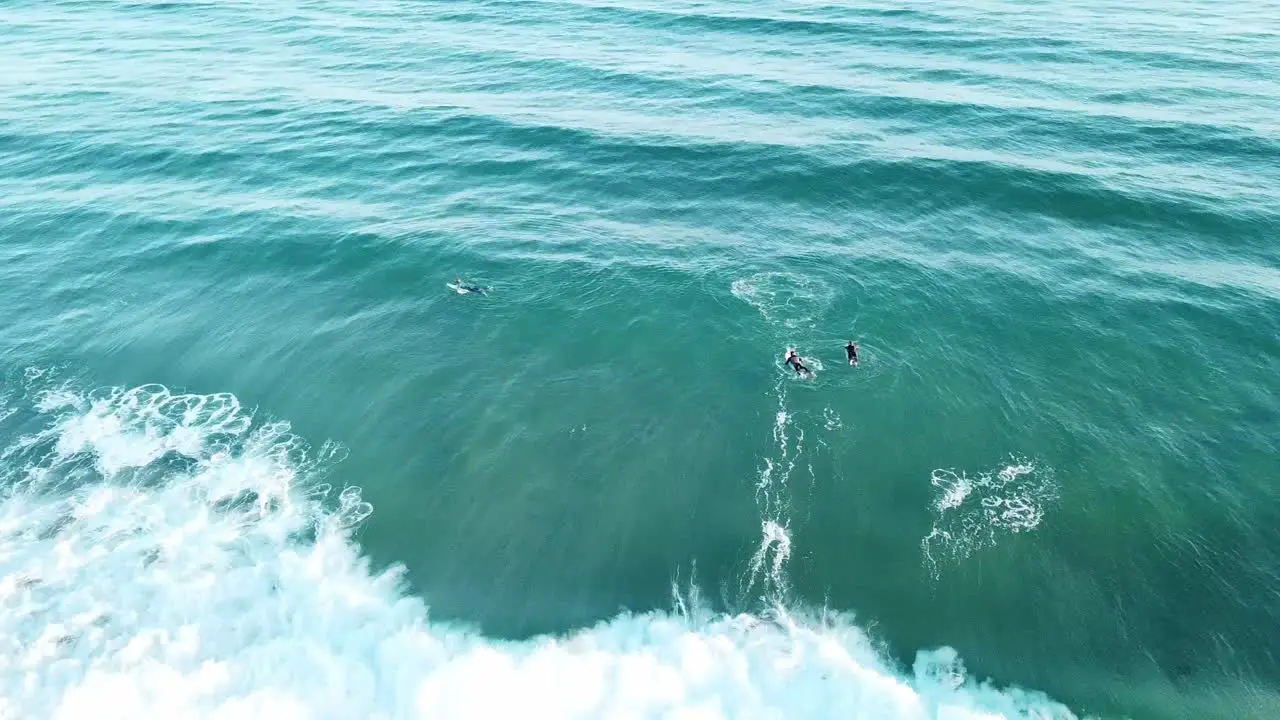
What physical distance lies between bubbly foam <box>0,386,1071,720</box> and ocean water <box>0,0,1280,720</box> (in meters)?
0.26

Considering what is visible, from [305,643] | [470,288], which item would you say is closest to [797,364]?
[470,288]

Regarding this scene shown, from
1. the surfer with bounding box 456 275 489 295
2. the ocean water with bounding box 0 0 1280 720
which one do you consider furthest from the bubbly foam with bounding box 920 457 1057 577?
the surfer with bounding box 456 275 489 295

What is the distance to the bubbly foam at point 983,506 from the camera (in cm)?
4766

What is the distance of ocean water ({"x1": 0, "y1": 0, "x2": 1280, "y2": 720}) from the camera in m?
42.2

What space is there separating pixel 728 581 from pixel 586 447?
16.7 metres

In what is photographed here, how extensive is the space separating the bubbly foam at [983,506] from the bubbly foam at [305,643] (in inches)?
341

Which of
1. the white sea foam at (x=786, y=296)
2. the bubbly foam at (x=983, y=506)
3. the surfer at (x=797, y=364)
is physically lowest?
the bubbly foam at (x=983, y=506)

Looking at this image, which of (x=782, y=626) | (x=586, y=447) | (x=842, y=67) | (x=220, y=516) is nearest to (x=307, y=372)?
(x=220, y=516)

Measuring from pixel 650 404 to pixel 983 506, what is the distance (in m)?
27.5

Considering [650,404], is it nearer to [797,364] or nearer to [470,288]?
[797,364]

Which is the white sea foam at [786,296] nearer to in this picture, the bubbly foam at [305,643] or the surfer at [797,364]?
the surfer at [797,364]

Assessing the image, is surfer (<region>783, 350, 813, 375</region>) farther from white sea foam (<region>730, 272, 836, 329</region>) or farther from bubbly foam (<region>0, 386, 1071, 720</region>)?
bubbly foam (<region>0, 386, 1071, 720</region>)

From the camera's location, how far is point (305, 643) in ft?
142

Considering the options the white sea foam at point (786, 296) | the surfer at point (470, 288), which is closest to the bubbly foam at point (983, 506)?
the white sea foam at point (786, 296)
